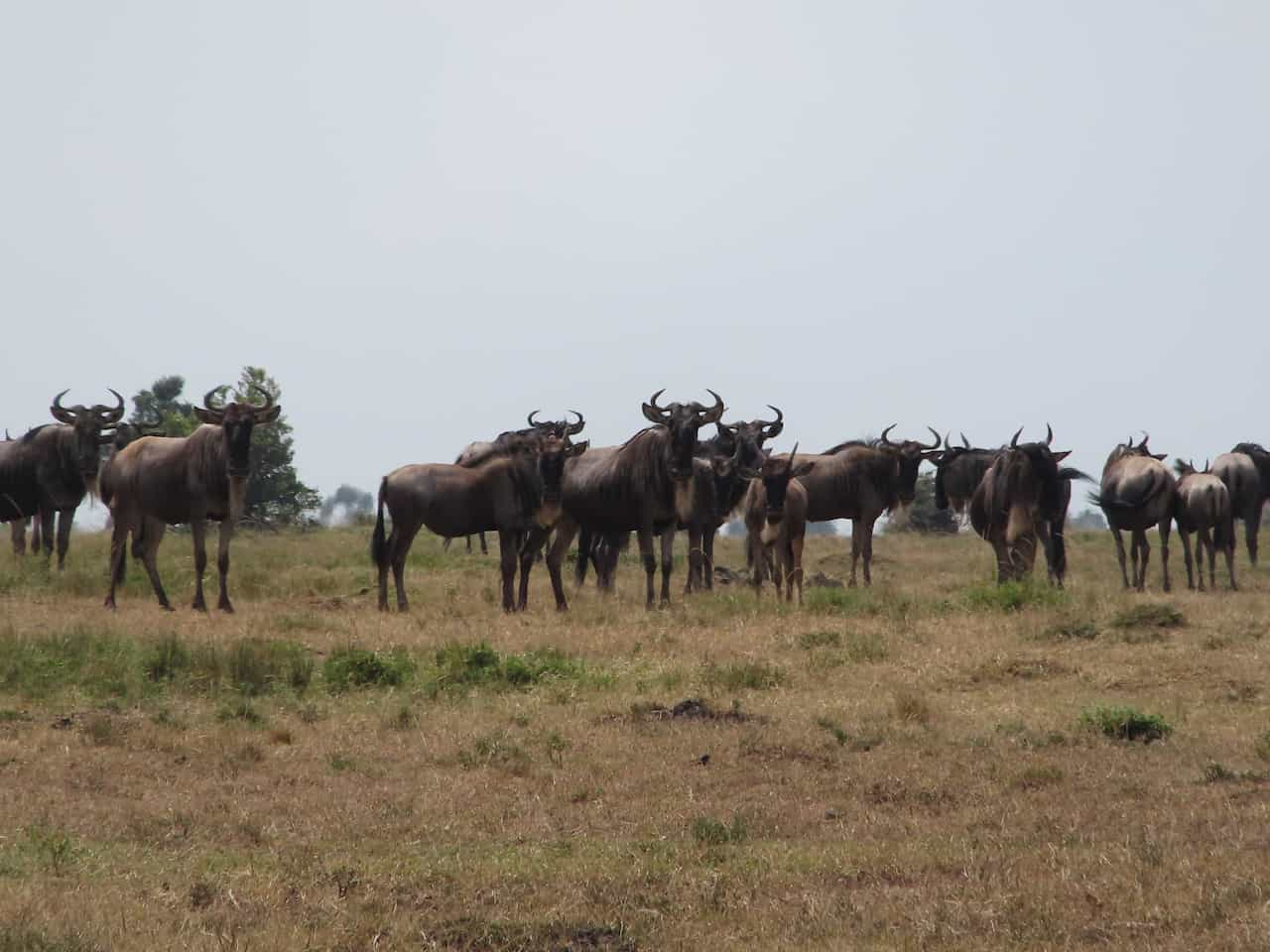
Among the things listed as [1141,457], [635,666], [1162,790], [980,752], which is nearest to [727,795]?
[980,752]

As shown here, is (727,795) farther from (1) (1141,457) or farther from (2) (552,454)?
(1) (1141,457)

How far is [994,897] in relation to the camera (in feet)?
22.0

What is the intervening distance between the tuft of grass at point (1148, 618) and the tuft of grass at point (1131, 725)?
4.49 metres

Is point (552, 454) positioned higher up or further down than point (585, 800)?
higher up

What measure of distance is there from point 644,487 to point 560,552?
132cm

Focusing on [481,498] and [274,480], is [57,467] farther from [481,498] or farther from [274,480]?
[274,480]

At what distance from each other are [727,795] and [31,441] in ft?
54.1

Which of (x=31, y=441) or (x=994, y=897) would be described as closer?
(x=994, y=897)

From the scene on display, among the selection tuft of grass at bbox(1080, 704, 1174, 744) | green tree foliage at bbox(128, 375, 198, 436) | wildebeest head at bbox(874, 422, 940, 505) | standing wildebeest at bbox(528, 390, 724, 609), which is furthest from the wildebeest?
green tree foliage at bbox(128, 375, 198, 436)

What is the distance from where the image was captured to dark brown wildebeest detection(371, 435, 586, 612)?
17922 mm

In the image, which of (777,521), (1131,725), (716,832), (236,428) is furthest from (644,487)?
(716,832)

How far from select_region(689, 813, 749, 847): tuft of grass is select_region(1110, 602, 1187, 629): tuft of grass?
7628 millimetres

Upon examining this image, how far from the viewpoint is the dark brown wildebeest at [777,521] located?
761 inches

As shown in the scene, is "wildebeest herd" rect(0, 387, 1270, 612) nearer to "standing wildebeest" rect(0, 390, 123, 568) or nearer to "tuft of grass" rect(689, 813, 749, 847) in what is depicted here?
"standing wildebeest" rect(0, 390, 123, 568)
